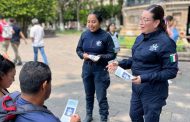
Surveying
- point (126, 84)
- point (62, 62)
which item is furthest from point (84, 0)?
point (126, 84)

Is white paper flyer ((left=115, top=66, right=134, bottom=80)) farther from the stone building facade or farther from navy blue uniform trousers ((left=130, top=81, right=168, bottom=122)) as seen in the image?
the stone building facade

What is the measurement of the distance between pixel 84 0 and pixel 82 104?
66.7 metres

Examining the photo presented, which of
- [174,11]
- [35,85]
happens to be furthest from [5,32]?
[174,11]

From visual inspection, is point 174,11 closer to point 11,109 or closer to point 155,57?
point 155,57

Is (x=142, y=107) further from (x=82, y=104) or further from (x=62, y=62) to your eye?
(x=62, y=62)

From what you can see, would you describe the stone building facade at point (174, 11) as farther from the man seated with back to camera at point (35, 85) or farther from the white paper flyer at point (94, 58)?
the man seated with back to camera at point (35, 85)

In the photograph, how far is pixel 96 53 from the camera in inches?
210

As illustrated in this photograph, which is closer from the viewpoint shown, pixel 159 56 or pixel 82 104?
pixel 159 56

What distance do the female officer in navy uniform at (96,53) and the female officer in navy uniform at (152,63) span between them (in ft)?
4.04

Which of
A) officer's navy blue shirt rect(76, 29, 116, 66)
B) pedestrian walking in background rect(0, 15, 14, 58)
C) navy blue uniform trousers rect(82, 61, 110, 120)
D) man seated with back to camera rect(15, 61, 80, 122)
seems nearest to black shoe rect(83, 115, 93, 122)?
navy blue uniform trousers rect(82, 61, 110, 120)

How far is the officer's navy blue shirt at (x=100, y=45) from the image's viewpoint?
208 inches

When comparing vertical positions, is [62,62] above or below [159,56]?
below

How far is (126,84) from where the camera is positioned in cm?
889

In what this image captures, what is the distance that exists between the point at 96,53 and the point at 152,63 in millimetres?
1598
